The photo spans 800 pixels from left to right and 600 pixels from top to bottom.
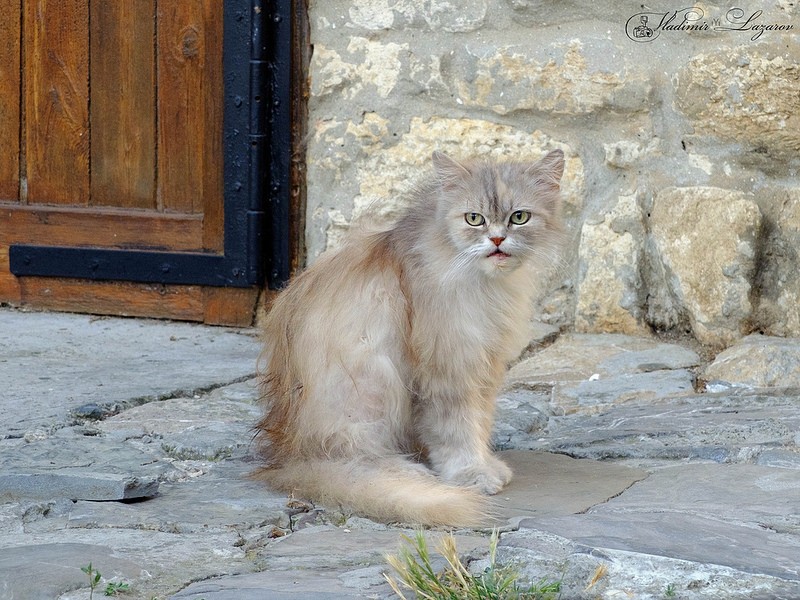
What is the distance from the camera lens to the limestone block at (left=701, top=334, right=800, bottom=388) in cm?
352

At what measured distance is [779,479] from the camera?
2600 mm

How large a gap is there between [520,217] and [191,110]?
7.40 feet

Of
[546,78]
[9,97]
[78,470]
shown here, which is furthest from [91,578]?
[9,97]

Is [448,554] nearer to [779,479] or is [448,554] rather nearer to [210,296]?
[779,479]

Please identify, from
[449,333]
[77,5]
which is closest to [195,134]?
[77,5]

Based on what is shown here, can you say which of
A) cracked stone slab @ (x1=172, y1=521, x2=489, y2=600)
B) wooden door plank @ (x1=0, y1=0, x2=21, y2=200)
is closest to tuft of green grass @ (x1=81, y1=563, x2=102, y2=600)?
cracked stone slab @ (x1=172, y1=521, x2=489, y2=600)

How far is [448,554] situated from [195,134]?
3122 millimetres

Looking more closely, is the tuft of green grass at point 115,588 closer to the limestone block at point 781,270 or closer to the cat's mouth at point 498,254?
the cat's mouth at point 498,254

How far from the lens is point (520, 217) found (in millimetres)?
2756

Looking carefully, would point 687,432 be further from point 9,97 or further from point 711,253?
point 9,97

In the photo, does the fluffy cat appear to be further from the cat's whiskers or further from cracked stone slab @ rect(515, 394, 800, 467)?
Result: cracked stone slab @ rect(515, 394, 800, 467)

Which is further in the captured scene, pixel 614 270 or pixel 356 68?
pixel 356 68

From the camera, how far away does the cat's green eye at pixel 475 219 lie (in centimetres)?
271

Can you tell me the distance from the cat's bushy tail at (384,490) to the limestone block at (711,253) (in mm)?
1614
